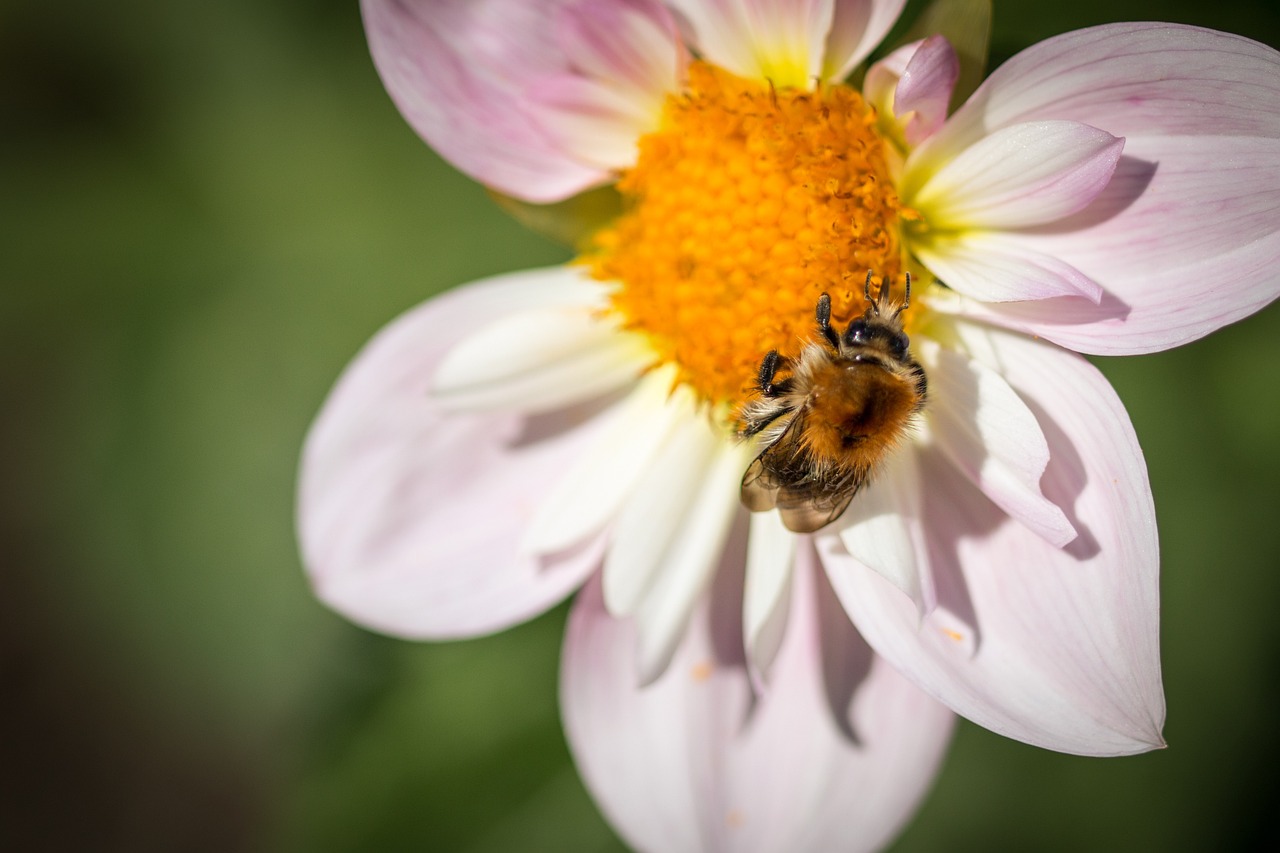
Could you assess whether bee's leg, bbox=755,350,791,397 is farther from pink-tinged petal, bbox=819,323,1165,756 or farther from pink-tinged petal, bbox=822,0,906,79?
pink-tinged petal, bbox=822,0,906,79

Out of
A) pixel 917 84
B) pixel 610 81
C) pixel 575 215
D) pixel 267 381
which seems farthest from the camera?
pixel 267 381

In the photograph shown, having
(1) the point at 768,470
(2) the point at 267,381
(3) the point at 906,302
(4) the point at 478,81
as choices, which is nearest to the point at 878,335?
(3) the point at 906,302

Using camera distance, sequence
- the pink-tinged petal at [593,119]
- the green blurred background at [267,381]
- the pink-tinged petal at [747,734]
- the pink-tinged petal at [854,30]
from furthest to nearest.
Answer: the green blurred background at [267,381]
the pink-tinged petal at [747,734]
the pink-tinged petal at [593,119]
the pink-tinged petal at [854,30]

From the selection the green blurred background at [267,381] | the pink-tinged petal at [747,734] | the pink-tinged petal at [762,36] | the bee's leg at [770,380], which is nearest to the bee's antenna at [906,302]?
the bee's leg at [770,380]

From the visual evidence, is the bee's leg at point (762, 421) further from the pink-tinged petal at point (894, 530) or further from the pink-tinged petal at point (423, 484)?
the pink-tinged petal at point (423, 484)

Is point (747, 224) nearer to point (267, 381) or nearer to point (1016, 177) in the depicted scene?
point (1016, 177)

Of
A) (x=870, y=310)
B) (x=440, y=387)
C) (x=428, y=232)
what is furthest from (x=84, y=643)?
(x=870, y=310)

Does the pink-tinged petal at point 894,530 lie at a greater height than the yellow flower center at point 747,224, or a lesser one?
lesser

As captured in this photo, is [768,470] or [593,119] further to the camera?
[593,119]
